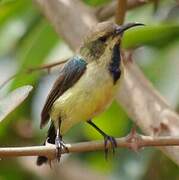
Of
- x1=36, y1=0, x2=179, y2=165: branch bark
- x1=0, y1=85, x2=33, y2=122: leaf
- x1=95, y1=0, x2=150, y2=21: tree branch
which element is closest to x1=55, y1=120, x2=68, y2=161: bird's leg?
x1=36, y1=0, x2=179, y2=165: branch bark

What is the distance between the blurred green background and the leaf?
3.23 ft

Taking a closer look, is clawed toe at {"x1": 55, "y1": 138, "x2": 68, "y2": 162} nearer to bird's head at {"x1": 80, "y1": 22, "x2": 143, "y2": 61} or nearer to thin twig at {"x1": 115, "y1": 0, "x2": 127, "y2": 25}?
bird's head at {"x1": 80, "y1": 22, "x2": 143, "y2": 61}

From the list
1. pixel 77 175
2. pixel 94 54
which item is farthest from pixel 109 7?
pixel 77 175

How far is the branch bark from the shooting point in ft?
9.23

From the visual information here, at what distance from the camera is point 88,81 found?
2.94 meters

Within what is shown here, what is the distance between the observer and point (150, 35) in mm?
3230

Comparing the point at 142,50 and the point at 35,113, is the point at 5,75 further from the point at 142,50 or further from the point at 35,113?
the point at 142,50

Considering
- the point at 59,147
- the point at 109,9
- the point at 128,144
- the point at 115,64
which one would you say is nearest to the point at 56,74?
the point at 109,9

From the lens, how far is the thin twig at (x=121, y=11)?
309 centimetres

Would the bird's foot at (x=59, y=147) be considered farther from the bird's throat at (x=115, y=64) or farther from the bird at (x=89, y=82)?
the bird's throat at (x=115, y=64)

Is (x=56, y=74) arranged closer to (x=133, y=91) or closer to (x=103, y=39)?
(x=103, y=39)

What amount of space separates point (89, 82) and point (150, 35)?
0.44 m

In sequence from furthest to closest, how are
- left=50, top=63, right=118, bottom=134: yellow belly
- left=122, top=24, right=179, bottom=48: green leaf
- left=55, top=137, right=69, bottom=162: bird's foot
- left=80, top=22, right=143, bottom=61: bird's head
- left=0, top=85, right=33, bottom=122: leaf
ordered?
left=122, top=24, right=179, bottom=48: green leaf
left=80, top=22, right=143, bottom=61: bird's head
left=50, top=63, right=118, bottom=134: yellow belly
left=55, top=137, right=69, bottom=162: bird's foot
left=0, top=85, right=33, bottom=122: leaf

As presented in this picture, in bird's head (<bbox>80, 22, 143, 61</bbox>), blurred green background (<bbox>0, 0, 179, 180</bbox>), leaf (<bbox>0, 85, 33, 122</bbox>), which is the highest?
leaf (<bbox>0, 85, 33, 122</bbox>)
